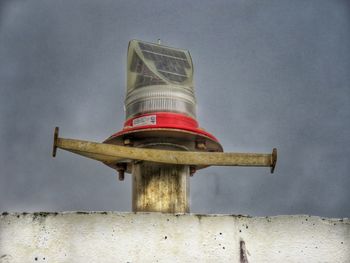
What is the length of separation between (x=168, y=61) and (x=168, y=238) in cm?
199

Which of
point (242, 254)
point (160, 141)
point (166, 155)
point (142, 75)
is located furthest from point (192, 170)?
point (242, 254)

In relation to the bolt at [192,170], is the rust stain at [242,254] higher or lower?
lower

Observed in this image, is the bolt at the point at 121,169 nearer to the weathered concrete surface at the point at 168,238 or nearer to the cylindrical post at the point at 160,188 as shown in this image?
the cylindrical post at the point at 160,188

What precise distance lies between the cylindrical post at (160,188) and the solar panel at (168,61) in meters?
0.87

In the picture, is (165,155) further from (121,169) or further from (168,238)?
(121,169)

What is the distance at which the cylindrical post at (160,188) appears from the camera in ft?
11.0

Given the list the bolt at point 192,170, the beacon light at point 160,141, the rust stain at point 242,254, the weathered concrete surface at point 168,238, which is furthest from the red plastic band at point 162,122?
the rust stain at point 242,254

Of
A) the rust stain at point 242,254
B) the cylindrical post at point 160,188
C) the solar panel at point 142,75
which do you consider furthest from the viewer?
the solar panel at point 142,75

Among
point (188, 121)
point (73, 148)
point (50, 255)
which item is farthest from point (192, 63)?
point (50, 255)

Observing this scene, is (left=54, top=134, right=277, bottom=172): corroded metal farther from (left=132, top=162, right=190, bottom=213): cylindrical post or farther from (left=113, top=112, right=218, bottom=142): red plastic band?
(left=113, top=112, right=218, bottom=142): red plastic band

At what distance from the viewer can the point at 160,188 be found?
3.42 m

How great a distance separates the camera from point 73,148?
300 cm

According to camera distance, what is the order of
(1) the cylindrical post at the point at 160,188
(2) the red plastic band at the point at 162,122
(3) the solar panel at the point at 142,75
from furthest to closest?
1. (3) the solar panel at the point at 142,75
2. (2) the red plastic band at the point at 162,122
3. (1) the cylindrical post at the point at 160,188

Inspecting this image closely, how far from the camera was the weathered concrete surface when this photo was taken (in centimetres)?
238
